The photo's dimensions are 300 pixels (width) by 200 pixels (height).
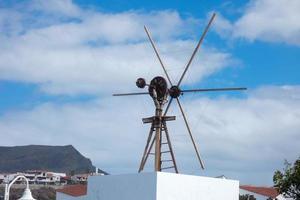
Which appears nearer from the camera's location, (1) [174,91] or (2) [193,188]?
(2) [193,188]

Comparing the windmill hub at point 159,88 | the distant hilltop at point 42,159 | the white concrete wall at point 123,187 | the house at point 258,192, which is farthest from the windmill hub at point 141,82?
the distant hilltop at point 42,159

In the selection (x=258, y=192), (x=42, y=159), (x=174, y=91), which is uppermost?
(x=42, y=159)

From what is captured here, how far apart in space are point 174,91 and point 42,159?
156392 mm

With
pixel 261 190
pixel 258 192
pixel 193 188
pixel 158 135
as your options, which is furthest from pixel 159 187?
pixel 261 190

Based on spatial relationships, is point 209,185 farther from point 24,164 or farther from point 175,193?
point 24,164

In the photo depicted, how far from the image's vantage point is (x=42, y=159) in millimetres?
177625

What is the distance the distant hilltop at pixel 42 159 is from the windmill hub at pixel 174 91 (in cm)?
14066

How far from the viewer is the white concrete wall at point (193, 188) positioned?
2091 centimetres

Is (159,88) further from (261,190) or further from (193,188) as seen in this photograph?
(261,190)

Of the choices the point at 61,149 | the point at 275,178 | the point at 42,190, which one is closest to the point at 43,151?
the point at 61,149

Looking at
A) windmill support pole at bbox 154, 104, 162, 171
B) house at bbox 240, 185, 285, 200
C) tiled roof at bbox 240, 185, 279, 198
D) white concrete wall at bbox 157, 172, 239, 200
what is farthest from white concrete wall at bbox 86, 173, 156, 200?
tiled roof at bbox 240, 185, 279, 198

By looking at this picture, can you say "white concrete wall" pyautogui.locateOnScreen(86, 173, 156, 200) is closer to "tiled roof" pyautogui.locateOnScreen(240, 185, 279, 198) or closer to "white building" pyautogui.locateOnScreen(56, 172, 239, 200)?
"white building" pyautogui.locateOnScreen(56, 172, 239, 200)

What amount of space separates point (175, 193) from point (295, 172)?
10842 mm

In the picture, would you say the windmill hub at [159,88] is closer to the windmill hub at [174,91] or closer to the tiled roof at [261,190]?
the windmill hub at [174,91]
